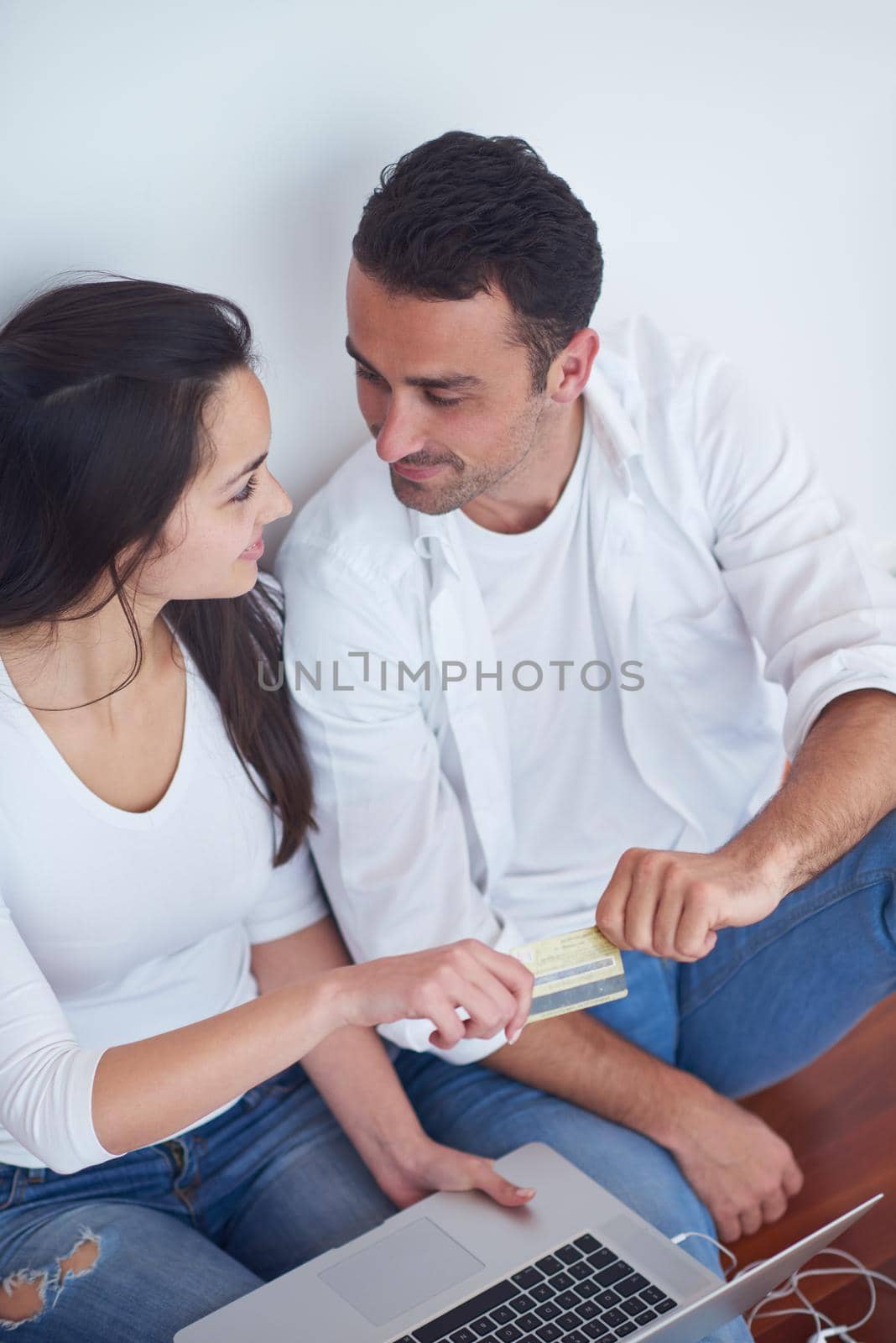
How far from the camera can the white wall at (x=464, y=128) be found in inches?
52.0

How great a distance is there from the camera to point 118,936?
135 centimetres

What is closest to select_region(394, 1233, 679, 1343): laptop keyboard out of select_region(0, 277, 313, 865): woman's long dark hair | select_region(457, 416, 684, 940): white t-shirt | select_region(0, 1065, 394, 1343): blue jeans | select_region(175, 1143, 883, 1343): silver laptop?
select_region(175, 1143, 883, 1343): silver laptop

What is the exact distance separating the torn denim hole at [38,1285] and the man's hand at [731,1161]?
68 centimetres

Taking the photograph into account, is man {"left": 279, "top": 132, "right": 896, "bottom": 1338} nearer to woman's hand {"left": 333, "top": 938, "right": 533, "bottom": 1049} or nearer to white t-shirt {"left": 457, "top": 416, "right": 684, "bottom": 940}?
white t-shirt {"left": 457, "top": 416, "right": 684, "bottom": 940}

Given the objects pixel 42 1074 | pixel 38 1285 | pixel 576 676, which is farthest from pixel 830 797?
pixel 38 1285

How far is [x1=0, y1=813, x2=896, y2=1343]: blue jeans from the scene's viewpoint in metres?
1.27

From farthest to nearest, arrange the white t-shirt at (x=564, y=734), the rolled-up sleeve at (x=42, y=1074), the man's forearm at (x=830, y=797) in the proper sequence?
1. the white t-shirt at (x=564, y=734)
2. the man's forearm at (x=830, y=797)
3. the rolled-up sleeve at (x=42, y=1074)

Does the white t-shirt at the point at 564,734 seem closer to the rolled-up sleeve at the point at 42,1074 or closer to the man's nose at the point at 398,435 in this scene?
the man's nose at the point at 398,435

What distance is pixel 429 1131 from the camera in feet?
5.18

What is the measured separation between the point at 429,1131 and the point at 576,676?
23.7 inches

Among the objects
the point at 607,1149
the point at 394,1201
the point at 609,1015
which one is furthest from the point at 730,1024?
the point at 394,1201

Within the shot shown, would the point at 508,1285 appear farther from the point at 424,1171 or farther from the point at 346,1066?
the point at 346,1066

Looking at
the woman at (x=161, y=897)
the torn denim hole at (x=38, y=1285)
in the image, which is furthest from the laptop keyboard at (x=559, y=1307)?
the torn denim hole at (x=38, y=1285)

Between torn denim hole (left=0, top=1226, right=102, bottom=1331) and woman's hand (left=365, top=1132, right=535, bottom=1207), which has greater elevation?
torn denim hole (left=0, top=1226, right=102, bottom=1331)
